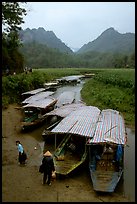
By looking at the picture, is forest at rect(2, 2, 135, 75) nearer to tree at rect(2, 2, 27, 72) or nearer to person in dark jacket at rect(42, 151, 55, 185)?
tree at rect(2, 2, 27, 72)

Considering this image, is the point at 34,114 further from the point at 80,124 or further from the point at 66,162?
the point at 66,162

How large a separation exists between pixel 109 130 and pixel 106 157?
1.51m

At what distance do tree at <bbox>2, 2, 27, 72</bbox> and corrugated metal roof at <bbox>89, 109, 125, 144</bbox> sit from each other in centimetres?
1193

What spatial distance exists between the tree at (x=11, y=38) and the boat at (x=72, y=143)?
38.1 ft

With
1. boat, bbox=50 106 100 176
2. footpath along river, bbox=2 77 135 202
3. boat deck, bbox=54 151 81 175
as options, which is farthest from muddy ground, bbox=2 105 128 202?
boat, bbox=50 106 100 176

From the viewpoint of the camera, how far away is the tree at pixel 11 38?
2545 centimetres

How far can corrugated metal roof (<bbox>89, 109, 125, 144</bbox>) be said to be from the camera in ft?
43.8

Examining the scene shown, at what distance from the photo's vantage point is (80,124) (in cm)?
1593

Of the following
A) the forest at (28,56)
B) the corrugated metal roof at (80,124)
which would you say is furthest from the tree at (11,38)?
the corrugated metal roof at (80,124)

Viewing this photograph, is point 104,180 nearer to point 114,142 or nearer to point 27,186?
point 114,142

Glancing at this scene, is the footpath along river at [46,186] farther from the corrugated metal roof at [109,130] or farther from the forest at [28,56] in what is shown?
the forest at [28,56]

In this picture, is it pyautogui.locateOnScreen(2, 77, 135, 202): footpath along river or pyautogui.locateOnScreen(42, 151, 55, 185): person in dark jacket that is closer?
pyautogui.locateOnScreen(2, 77, 135, 202): footpath along river

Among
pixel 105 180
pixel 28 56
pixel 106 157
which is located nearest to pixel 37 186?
pixel 105 180

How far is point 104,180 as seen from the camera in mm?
11875
